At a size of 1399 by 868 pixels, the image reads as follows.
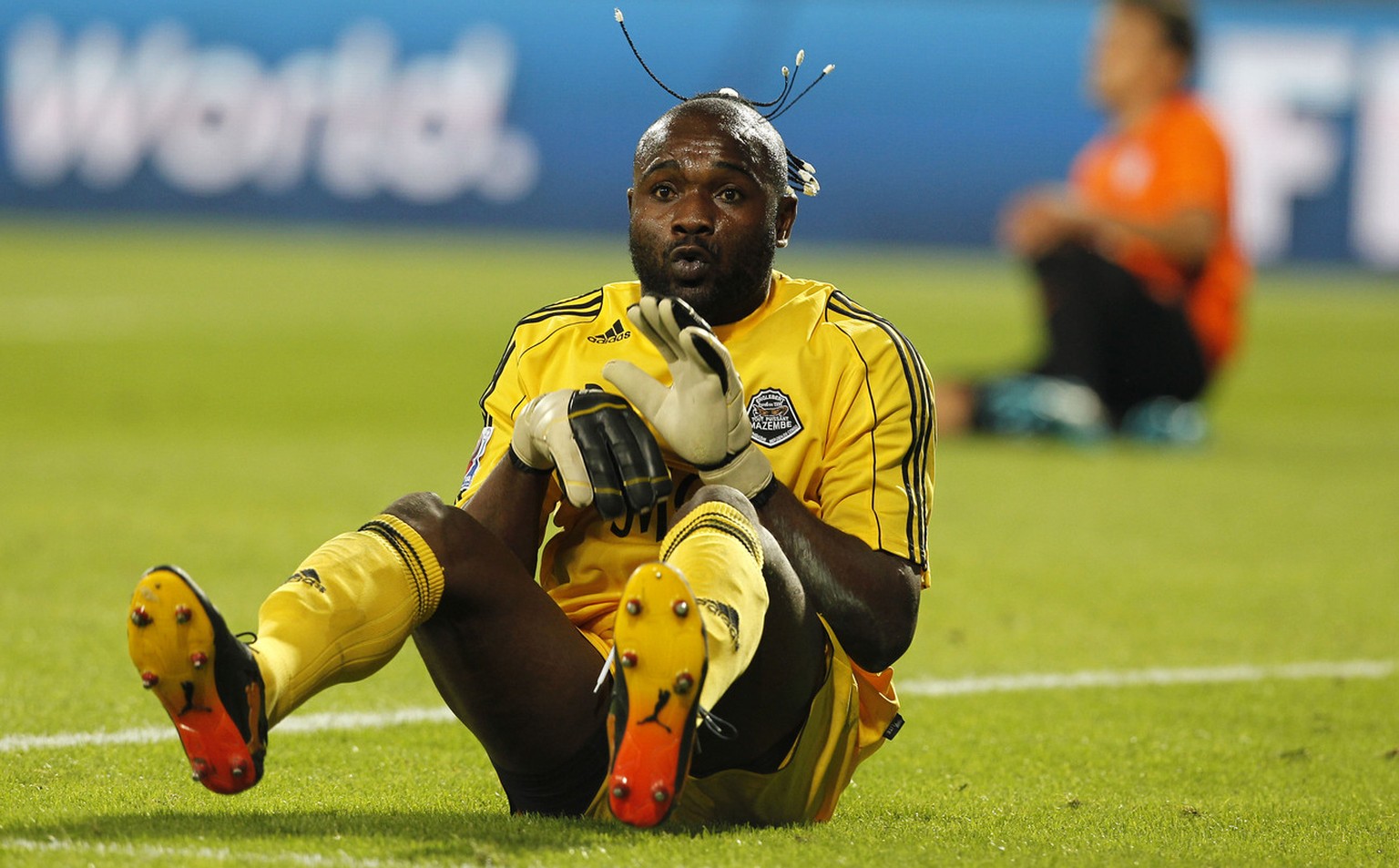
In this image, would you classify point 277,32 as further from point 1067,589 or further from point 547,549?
point 547,549

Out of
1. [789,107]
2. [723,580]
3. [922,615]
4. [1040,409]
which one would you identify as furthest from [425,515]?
[1040,409]

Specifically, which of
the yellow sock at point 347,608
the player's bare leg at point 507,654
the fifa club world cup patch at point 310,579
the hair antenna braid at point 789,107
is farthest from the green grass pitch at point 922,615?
the hair antenna braid at point 789,107

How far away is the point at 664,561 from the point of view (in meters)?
2.70

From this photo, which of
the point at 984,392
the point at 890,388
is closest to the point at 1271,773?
the point at 890,388

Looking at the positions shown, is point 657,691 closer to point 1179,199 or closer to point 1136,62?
point 1179,199

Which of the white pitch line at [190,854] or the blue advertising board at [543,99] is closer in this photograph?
the white pitch line at [190,854]

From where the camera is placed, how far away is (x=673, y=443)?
285cm

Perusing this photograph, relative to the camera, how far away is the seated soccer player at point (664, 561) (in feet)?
8.14

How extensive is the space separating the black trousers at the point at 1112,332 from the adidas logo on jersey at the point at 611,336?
6548 mm

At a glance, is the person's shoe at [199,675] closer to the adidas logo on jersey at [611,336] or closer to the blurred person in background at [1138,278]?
the adidas logo on jersey at [611,336]

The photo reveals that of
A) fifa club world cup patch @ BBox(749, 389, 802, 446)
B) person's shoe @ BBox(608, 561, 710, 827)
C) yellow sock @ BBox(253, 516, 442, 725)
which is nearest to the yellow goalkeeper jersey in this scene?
fifa club world cup patch @ BBox(749, 389, 802, 446)

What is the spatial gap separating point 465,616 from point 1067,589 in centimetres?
338

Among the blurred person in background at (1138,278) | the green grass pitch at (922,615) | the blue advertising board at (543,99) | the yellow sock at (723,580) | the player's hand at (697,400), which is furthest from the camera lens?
the blue advertising board at (543,99)

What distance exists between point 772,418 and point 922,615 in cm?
247
